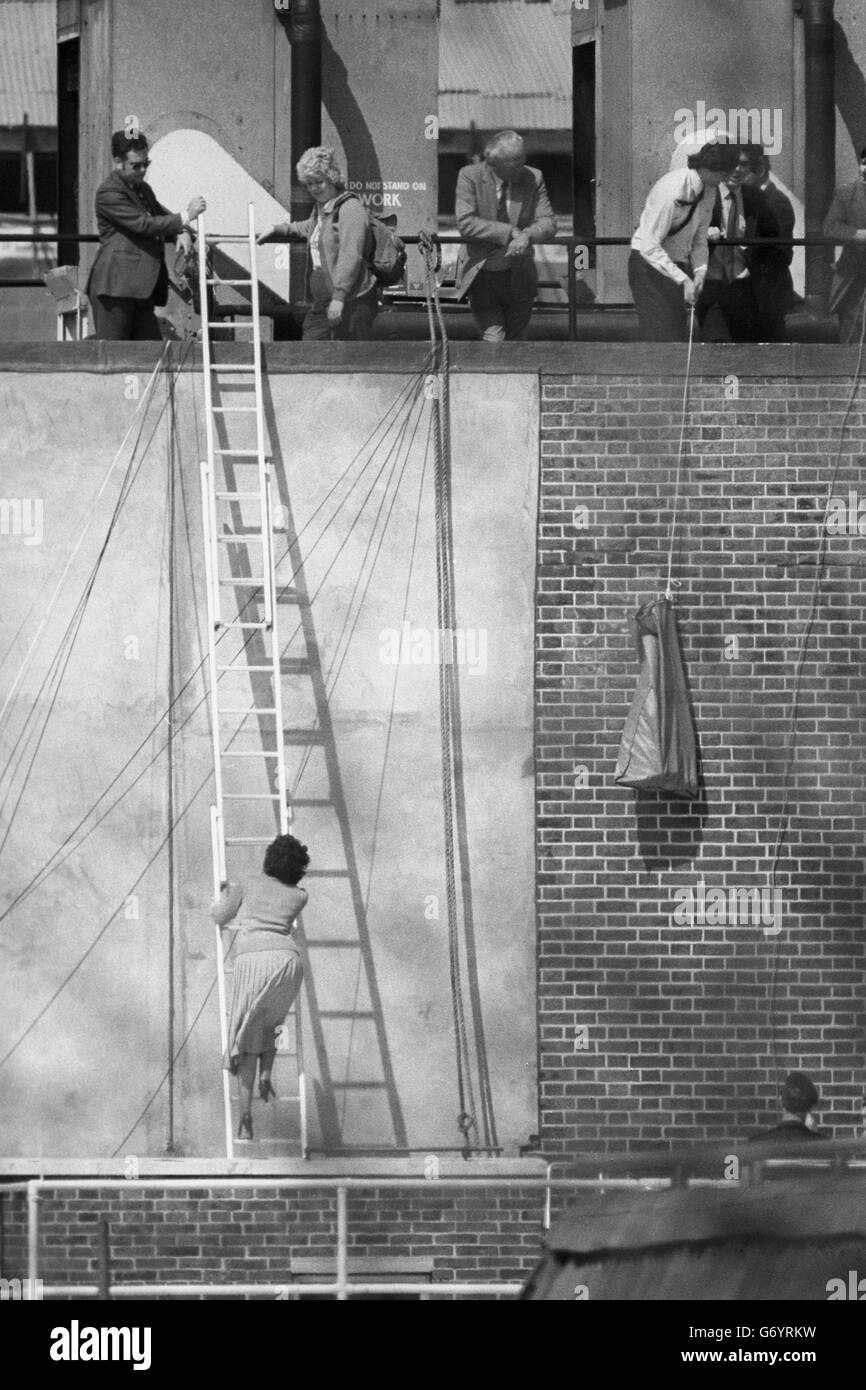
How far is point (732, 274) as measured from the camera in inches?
554

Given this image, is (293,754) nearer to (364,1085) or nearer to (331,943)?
(331,943)

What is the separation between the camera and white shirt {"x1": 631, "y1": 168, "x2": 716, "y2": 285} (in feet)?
45.6

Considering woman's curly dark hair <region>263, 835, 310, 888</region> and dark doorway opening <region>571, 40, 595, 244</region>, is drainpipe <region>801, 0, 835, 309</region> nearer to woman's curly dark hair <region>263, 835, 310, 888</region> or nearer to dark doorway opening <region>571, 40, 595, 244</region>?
dark doorway opening <region>571, 40, 595, 244</region>

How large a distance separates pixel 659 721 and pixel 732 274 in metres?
2.84

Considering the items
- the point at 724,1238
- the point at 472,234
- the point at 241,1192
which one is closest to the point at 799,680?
the point at 472,234

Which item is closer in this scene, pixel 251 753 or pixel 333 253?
pixel 251 753

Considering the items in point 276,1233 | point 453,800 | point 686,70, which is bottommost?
point 276,1233

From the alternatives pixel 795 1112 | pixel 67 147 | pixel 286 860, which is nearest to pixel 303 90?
pixel 67 147

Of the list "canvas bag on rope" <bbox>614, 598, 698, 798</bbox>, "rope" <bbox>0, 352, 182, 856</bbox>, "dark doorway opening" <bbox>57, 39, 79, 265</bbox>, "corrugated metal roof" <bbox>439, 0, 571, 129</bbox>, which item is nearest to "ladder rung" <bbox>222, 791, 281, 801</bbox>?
"rope" <bbox>0, 352, 182, 856</bbox>

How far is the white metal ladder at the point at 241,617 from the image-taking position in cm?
1291

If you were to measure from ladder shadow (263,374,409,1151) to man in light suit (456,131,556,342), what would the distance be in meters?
1.53

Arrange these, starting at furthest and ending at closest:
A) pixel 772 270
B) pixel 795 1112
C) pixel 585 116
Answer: pixel 585 116 → pixel 772 270 → pixel 795 1112

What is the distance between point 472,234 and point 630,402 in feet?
4.66

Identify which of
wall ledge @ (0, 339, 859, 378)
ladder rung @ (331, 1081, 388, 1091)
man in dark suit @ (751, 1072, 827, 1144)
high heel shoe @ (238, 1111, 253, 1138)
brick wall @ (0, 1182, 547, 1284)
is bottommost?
brick wall @ (0, 1182, 547, 1284)
